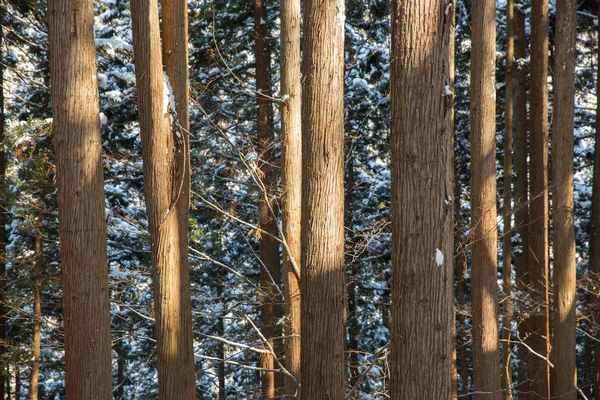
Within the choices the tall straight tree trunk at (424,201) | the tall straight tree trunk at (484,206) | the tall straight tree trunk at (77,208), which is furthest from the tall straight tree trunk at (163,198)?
the tall straight tree trunk at (484,206)

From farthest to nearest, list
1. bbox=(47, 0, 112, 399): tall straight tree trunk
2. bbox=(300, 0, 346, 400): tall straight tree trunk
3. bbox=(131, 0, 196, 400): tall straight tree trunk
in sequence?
bbox=(131, 0, 196, 400): tall straight tree trunk → bbox=(300, 0, 346, 400): tall straight tree trunk → bbox=(47, 0, 112, 399): tall straight tree trunk

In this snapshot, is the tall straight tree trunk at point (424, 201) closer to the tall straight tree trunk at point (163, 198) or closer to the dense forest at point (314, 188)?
the dense forest at point (314, 188)

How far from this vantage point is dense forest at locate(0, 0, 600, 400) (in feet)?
11.8

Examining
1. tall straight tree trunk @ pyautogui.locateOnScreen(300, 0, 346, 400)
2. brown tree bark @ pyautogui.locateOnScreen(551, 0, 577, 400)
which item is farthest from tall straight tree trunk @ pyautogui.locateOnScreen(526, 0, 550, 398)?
tall straight tree trunk @ pyautogui.locateOnScreen(300, 0, 346, 400)

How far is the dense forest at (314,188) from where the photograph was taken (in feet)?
11.8

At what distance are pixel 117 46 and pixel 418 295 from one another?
30.4ft

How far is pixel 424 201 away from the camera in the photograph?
139 inches

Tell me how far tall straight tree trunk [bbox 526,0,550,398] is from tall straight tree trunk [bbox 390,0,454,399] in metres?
8.17

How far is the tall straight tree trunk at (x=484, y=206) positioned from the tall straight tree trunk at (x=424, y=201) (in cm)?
454

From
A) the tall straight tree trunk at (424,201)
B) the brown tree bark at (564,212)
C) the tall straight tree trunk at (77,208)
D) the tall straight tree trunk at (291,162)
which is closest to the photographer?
the tall straight tree trunk at (424,201)

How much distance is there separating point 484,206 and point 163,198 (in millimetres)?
4556

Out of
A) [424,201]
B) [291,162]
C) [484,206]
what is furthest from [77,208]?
[484,206]

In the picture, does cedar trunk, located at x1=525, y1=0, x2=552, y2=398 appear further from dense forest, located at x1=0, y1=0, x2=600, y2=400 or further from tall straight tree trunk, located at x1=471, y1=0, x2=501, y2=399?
tall straight tree trunk, located at x1=471, y1=0, x2=501, y2=399

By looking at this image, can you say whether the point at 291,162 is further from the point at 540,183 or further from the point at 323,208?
the point at 540,183
